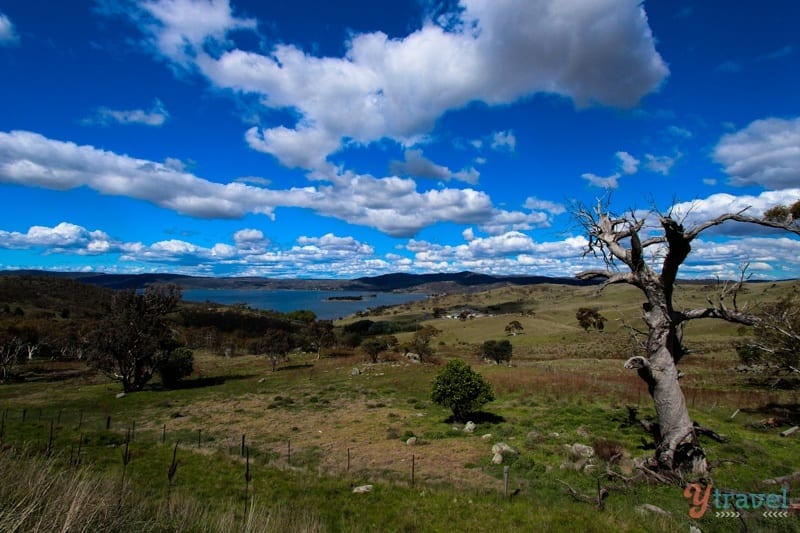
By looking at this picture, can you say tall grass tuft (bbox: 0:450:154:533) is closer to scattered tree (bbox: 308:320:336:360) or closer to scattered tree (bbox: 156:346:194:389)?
scattered tree (bbox: 156:346:194:389)

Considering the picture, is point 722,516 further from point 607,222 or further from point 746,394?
point 746,394

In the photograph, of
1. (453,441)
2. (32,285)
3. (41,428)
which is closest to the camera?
(453,441)

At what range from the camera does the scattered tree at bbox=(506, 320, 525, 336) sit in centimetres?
10231

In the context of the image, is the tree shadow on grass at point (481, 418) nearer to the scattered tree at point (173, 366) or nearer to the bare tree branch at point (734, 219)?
the bare tree branch at point (734, 219)

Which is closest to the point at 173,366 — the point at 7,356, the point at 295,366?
the point at 295,366

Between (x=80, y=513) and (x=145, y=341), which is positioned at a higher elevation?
(x=80, y=513)

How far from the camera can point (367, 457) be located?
1628 cm

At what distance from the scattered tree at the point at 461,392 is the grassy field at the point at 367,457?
3.18ft

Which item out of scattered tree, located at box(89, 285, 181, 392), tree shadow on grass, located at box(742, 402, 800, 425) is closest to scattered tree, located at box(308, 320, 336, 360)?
scattered tree, located at box(89, 285, 181, 392)

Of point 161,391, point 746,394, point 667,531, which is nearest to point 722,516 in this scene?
point 667,531

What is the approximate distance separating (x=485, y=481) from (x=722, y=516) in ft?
19.4

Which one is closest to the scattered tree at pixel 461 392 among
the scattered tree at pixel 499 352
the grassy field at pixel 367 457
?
the grassy field at pixel 367 457

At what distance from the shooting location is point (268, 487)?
12328 mm

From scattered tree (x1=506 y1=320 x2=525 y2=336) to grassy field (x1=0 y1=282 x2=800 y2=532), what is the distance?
64.8 meters
